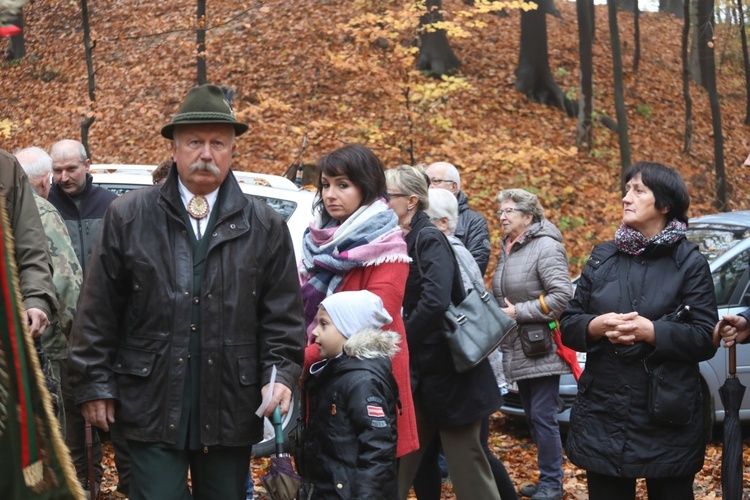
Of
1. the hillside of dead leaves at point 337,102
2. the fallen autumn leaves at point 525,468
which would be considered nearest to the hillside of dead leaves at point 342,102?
the hillside of dead leaves at point 337,102

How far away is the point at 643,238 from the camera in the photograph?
4934 millimetres

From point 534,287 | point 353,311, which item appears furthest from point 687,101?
point 353,311

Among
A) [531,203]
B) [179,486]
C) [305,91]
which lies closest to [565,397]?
[531,203]

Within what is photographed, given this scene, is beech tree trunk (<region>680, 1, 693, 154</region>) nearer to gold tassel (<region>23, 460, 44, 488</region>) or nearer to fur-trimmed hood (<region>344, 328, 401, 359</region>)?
fur-trimmed hood (<region>344, 328, 401, 359</region>)

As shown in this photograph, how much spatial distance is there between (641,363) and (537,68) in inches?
717

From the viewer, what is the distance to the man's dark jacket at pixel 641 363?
476 centimetres

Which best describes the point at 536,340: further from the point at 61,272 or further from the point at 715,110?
the point at 715,110

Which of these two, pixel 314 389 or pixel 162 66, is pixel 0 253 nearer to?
pixel 314 389

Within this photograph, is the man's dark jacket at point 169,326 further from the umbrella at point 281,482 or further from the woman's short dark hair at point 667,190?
the woman's short dark hair at point 667,190

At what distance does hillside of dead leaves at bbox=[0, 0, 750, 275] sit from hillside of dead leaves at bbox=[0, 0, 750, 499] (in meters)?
0.05

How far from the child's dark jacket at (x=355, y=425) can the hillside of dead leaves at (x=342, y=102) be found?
8.72 meters

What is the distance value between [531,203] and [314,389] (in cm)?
363

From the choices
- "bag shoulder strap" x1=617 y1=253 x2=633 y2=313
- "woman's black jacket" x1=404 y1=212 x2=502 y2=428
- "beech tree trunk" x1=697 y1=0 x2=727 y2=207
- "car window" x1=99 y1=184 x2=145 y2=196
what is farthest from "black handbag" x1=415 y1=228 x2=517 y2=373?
"beech tree trunk" x1=697 y1=0 x2=727 y2=207

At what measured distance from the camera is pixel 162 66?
22125 millimetres
